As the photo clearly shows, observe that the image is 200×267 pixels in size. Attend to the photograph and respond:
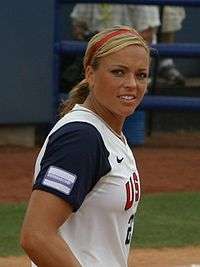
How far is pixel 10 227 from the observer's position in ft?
23.7

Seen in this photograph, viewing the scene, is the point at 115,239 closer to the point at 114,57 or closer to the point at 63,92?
the point at 114,57

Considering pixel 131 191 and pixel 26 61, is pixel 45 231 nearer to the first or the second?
pixel 131 191

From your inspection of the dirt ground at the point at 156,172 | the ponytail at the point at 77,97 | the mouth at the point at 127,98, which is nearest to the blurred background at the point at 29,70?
the dirt ground at the point at 156,172

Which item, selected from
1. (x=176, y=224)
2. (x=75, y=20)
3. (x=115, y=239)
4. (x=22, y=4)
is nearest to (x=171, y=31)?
(x=75, y=20)

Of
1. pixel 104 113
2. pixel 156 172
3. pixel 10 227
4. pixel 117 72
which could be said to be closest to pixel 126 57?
pixel 117 72

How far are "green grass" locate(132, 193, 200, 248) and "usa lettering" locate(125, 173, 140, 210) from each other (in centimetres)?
416

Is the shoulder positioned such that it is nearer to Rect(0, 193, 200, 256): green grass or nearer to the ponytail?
the ponytail

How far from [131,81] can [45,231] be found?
1.52 ft

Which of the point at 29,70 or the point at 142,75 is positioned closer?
the point at 142,75

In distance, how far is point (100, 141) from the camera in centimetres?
265

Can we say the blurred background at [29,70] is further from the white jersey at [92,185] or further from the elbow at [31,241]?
the elbow at [31,241]

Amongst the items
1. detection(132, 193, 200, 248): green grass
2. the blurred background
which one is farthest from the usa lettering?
the blurred background

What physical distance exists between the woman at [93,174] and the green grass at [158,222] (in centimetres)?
389

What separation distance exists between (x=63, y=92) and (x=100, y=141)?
7.98 meters
